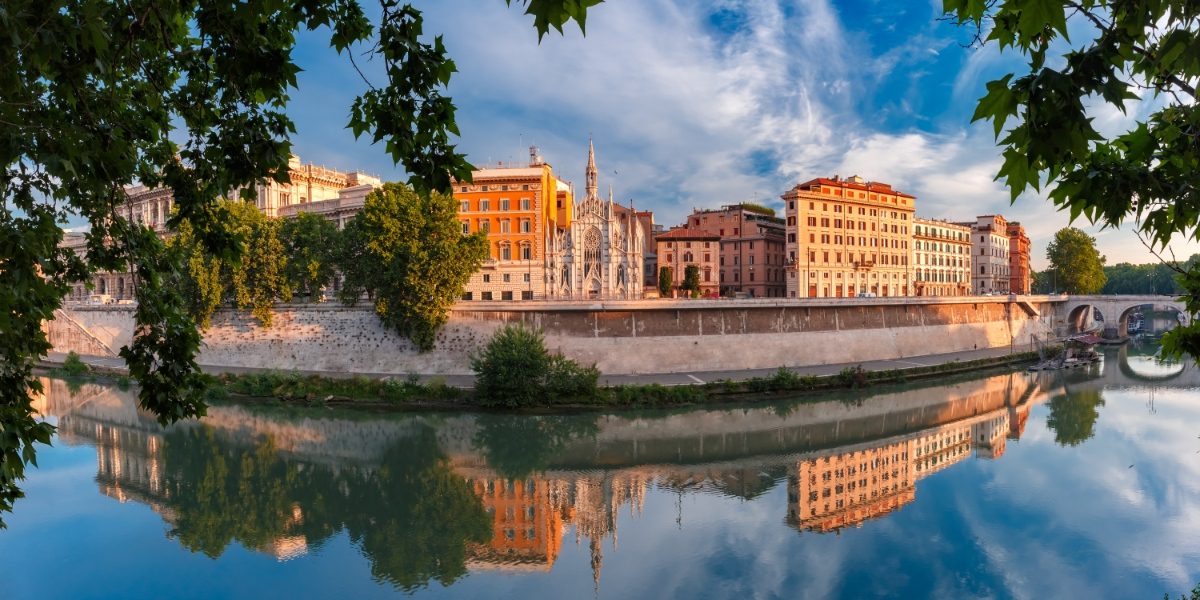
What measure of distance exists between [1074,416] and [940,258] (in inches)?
1523

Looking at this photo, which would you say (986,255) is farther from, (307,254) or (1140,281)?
(307,254)

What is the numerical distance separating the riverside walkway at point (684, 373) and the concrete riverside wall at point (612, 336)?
2.25 feet

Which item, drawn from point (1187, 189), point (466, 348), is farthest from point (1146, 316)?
point (1187, 189)

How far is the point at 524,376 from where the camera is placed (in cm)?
2572

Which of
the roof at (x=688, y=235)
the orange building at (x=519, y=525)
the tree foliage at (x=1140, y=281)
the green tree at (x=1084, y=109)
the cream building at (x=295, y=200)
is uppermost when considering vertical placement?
the cream building at (x=295, y=200)

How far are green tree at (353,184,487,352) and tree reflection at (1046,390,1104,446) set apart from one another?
85.1ft

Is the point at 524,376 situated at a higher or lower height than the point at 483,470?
higher

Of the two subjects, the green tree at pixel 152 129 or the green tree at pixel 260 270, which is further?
the green tree at pixel 260 270

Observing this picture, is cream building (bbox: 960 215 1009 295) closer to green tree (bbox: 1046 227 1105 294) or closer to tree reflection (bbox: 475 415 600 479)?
green tree (bbox: 1046 227 1105 294)

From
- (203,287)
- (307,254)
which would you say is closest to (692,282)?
(307,254)

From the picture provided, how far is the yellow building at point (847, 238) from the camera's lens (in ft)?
171

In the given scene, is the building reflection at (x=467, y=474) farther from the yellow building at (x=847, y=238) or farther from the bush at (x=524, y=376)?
the yellow building at (x=847, y=238)

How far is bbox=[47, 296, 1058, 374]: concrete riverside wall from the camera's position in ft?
107

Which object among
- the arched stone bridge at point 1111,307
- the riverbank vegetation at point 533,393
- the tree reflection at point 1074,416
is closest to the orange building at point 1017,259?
the arched stone bridge at point 1111,307
